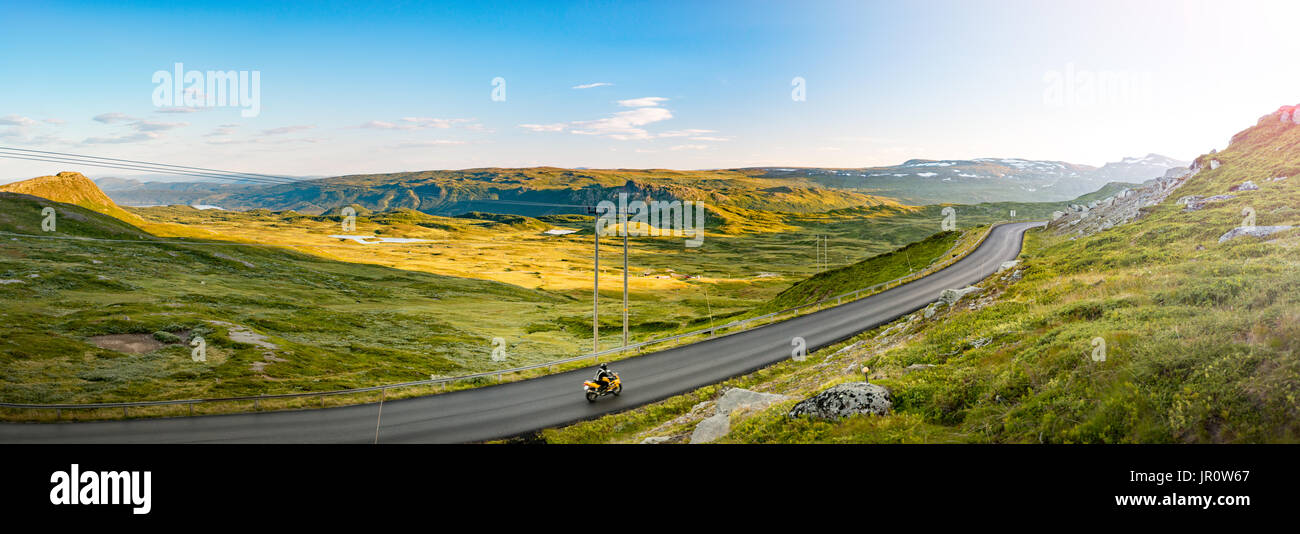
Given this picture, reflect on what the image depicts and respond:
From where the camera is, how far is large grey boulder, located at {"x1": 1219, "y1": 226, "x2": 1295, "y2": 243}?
1186 inches

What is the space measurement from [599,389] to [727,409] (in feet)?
31.5

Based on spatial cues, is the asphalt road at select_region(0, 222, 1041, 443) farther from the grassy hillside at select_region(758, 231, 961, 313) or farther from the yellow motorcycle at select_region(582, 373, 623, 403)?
the grassy hillside at select_region(758, 231, 961, 313)

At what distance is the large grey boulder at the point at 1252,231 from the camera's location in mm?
30119

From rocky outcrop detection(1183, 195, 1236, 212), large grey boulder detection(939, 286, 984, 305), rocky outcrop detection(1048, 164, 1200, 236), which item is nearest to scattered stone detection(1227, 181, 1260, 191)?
rocky outcrop detection(1183, 195, 1236, 212)

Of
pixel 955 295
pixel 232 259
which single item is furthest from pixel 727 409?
pixel 232 259

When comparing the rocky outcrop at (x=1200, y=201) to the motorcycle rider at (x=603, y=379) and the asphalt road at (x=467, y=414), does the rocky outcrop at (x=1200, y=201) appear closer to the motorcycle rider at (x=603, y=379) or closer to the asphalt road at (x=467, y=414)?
the asphalt road at (x=467, y=414)

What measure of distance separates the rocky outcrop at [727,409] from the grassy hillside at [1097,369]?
1.57 metres

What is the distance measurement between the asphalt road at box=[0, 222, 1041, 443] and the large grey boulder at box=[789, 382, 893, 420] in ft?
45.0

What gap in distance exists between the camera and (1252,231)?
3130cm

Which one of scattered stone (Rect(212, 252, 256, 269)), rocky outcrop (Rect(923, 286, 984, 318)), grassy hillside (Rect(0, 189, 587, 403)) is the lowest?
grassy hillside (Rect(0, 189, 587, 403))
